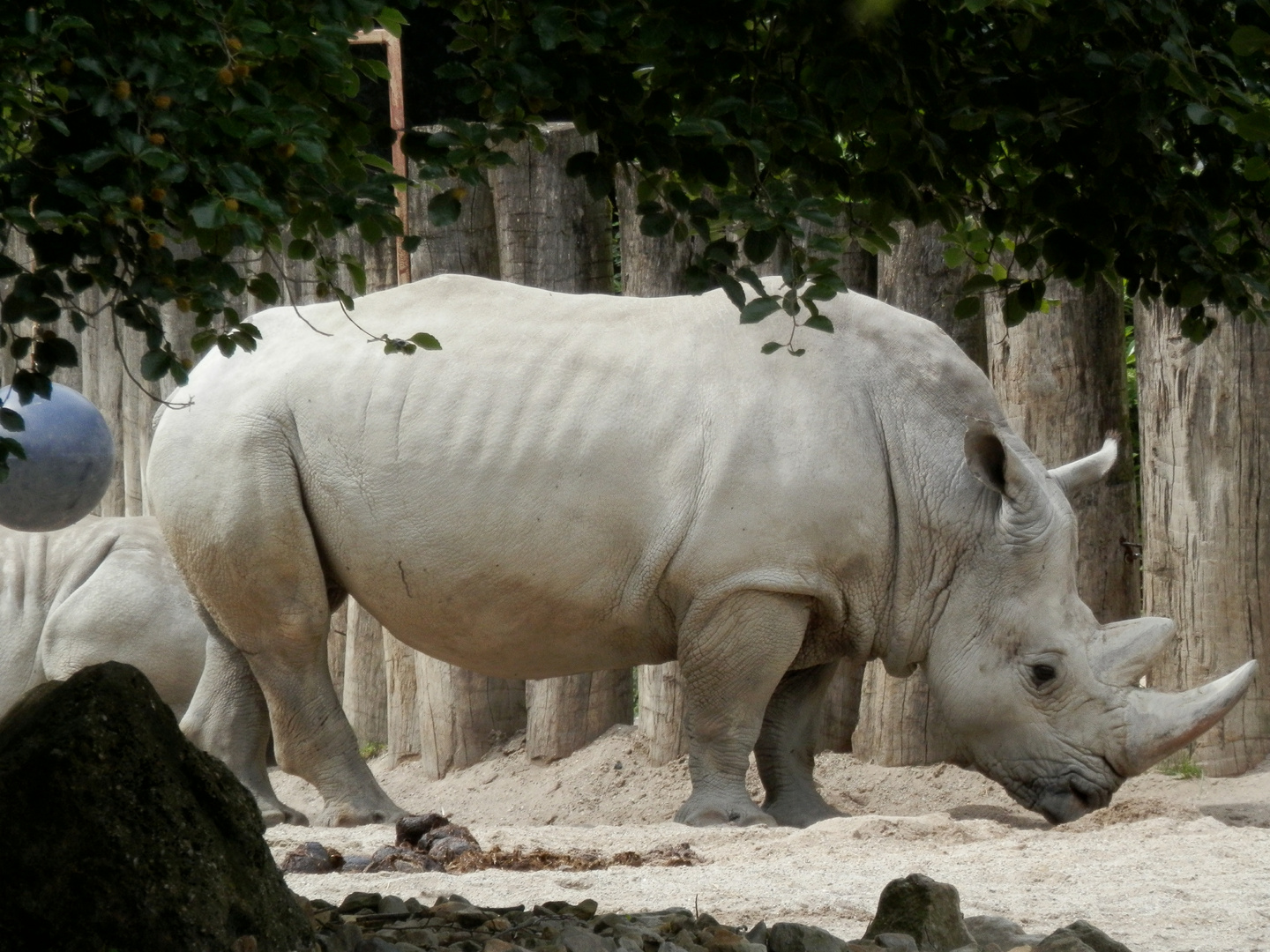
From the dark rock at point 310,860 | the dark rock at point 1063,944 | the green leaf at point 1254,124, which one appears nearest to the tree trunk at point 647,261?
the dark rock at point 310,860

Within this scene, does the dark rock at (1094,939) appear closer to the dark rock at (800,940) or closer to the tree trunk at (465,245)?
the dark rock at (800,940)

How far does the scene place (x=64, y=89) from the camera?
2.46 meters

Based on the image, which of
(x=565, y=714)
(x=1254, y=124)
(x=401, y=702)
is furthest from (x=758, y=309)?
(x=401, y=702)

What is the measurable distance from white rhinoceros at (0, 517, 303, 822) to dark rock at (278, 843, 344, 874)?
1.95 meters

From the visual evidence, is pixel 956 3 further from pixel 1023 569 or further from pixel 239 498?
pixel 239 498

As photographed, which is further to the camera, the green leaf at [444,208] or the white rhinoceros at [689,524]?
the white rhinoceros at [689,524]

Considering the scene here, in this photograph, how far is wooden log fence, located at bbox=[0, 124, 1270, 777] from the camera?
635 cm

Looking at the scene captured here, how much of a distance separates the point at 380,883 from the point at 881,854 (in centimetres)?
149

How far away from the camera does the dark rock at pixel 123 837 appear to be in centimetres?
261

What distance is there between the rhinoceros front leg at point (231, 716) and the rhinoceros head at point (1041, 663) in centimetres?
265

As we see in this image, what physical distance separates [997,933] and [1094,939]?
27 cm

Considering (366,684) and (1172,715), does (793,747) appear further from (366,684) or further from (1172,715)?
(366,684)

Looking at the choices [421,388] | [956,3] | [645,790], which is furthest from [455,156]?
[645,790]

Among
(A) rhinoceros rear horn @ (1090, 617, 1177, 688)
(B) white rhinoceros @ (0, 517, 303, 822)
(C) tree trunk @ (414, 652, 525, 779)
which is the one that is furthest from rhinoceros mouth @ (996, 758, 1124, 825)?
(B) white rhinoceros @ (0, 517, 303, 822)
